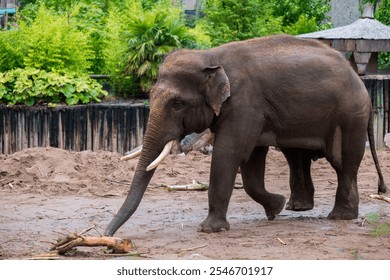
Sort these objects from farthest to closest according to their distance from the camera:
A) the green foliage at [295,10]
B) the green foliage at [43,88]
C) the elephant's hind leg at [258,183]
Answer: the green foliage at [295,10] < the green foliage at [43,88] < the elephant's hind leg at [258,183]

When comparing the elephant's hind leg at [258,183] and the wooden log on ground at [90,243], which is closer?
the wooden log on ground at [90,243]

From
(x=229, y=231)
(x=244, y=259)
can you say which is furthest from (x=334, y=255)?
(x=229, y=231)

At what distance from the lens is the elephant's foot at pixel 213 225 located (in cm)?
1046

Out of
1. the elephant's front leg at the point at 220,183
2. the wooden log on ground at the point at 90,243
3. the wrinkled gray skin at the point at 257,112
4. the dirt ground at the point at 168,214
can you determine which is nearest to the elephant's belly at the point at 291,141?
the wrinkled gray skin at the point at 257,112

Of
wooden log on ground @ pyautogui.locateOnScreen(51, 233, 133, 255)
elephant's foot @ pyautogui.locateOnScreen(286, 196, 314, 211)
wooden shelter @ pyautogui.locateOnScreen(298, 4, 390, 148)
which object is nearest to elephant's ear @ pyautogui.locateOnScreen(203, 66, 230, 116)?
wooden log on ground @ pyautogui.locateOnScreen(51, 233, 133, 255)

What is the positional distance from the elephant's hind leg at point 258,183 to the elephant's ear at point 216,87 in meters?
0.97

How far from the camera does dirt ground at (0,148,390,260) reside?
946 cm

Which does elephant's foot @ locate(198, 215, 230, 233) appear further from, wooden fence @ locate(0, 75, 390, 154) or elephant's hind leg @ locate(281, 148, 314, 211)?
wooden fence @ locate(0, 75, 390, 154)

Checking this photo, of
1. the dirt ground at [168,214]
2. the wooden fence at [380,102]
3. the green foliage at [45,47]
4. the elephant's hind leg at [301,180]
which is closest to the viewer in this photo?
the dirt ground at [168,214]

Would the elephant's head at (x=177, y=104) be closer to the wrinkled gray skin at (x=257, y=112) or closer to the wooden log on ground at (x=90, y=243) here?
the wrinkled gray skin at (x=257, y=112)

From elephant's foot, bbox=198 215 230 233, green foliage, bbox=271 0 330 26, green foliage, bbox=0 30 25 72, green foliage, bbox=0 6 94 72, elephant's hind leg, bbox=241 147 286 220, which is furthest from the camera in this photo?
green foliage, bbox=271 0 330 26

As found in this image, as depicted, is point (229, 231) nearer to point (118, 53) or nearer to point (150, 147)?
point (150, 147)

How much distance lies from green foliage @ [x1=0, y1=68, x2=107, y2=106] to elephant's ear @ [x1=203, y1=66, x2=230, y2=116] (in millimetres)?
7470

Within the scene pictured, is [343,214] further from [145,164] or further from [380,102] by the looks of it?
[380,102]
